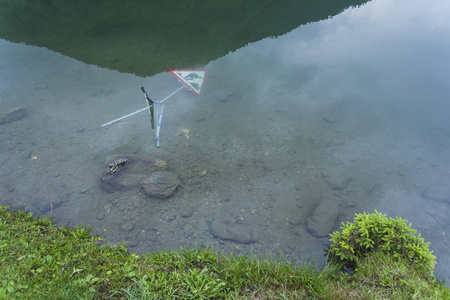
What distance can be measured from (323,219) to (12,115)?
28.2ft

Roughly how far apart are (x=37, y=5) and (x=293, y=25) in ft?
47.1

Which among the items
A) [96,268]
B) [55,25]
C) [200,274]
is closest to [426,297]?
[200,274]

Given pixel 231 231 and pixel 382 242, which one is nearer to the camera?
pixel 382 242

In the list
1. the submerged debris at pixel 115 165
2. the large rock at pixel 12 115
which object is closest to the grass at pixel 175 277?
the submerged debris at pixel 115 165

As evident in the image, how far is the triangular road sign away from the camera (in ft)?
29.0

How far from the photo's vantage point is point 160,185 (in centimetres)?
571

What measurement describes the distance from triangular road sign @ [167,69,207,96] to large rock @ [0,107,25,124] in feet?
15.4

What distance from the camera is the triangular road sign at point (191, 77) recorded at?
29.0 feet

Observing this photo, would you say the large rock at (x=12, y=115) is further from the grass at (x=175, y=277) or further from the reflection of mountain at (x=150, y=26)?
the grass at (x=175, y=277)

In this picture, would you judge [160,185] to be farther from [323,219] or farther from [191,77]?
[191,77]

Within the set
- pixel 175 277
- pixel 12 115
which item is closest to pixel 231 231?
pixel 175 277

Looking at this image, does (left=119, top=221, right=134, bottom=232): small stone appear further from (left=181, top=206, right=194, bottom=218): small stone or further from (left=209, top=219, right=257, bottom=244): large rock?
(left=209, top=219, right=257, bottom=244): large rock

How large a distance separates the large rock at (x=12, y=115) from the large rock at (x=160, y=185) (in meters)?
4.83

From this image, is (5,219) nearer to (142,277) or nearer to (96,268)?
(96,268)
